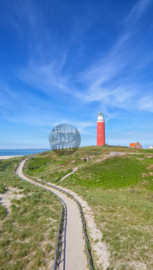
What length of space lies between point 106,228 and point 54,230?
515 centimetres

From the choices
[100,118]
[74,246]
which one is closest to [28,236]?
[74,246]

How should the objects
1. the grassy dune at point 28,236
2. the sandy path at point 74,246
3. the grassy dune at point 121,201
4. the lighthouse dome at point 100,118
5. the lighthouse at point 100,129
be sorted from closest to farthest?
the sandy path at point 74,246 < the grassy dune at point 28,236 < the grassy dune at point 121,201 < the lighthouse at point 100,129 < the lighthouse dome at point 100,118

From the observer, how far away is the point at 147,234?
44.5ft

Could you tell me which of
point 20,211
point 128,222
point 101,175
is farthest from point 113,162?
point 20,211

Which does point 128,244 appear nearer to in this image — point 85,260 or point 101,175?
point 85,260

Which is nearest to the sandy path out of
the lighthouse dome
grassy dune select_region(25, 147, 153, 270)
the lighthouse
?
grassy dune select_region(25, 147, 153, 270)

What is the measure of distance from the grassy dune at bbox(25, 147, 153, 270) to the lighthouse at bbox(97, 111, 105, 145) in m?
30.7

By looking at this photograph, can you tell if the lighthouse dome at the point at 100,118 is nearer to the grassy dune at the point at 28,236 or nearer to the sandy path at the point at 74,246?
the grassy dune at the point at 28,236

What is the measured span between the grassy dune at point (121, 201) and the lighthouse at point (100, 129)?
30.7 meters

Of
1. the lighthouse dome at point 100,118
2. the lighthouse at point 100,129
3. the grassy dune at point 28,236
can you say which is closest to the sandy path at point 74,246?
the grassy dune at point 28,236

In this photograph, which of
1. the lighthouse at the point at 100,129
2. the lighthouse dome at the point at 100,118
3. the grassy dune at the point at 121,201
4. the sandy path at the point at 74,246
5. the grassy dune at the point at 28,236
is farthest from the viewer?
the lighthouse dome at the point at 100,118

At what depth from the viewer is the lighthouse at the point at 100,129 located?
76.3 metres

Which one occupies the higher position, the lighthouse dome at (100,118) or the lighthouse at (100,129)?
the lighthouse dome at (100,118)

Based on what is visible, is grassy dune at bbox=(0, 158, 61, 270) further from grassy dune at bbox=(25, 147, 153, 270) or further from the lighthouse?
the lighthouse
